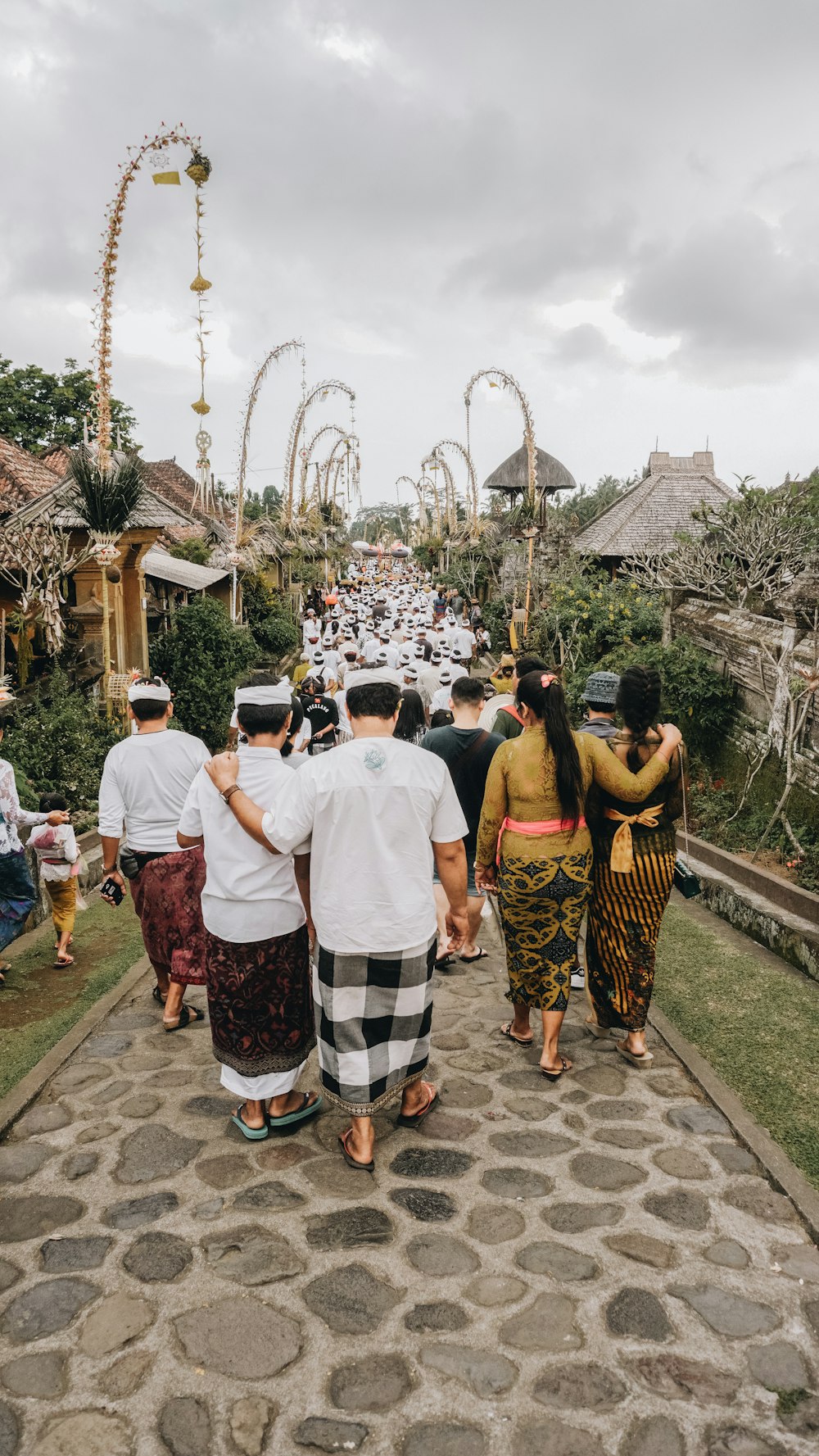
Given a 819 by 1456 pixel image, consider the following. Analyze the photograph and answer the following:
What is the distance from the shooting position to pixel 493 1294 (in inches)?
110

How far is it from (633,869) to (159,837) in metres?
2.40

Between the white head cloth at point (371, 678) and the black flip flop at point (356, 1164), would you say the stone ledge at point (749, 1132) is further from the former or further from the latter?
the white head cloth at point (371, 678)

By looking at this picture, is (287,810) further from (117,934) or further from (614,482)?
(614,482)

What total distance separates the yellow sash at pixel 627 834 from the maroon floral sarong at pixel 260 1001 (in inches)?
59.2

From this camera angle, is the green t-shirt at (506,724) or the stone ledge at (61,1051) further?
the green t-shirt at (506,724)

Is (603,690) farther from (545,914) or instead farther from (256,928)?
(256,928)

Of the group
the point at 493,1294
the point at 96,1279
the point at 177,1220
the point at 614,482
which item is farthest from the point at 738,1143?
the point at 614,482

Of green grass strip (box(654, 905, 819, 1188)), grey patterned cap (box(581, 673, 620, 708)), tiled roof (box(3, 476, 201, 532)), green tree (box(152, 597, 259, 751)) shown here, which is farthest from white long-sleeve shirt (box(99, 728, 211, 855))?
green tree (box(152, 597, 259, 751))

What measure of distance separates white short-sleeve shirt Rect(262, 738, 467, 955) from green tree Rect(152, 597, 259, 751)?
10599mm

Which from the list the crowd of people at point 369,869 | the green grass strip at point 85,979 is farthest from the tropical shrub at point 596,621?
the crowd of people at point 369,869

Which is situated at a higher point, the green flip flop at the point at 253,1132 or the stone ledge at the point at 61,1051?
the green flip flop at the point at 253,1132

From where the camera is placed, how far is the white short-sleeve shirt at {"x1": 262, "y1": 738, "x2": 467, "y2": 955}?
328 cm

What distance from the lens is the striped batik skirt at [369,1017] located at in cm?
336

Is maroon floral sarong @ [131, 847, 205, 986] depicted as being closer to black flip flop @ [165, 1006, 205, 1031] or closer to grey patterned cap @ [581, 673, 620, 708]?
black flip flop @ [165, 1006, 205, 1031]
